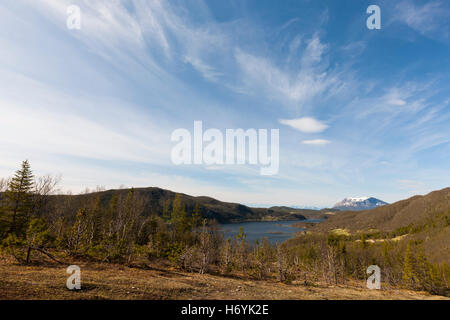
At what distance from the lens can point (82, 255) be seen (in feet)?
78.2

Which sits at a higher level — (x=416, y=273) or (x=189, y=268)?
(x=189, y=268)

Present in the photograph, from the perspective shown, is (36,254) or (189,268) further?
(189,268)

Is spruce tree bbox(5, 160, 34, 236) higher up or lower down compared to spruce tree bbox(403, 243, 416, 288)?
higher up

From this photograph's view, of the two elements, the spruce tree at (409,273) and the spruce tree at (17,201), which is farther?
the spruce tree at (409,273)

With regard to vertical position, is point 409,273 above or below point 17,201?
below

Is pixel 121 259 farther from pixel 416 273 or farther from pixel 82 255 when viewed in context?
pixel 416 273

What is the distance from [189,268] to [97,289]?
1792 centimetres

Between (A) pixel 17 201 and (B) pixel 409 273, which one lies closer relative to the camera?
(A) pixel 17 201

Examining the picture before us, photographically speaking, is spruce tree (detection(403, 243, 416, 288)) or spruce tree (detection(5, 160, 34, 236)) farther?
spruce tree (detection(403, 243, 416, 288))

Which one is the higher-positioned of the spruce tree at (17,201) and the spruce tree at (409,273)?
the spruce tree at (17,201)
